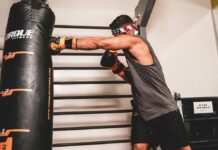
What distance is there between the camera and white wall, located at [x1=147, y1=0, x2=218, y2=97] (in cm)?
406

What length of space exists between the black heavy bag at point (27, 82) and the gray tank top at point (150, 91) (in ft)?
3.14

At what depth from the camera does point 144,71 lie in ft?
8.54

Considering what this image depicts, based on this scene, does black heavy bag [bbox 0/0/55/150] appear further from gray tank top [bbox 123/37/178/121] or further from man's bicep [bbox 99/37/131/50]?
gray tank top [bbox 123/37/178/121]

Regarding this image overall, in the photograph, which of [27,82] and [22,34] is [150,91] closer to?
[27,82]

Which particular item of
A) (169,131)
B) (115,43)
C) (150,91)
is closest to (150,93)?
(150,91)

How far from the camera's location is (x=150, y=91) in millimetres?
2615

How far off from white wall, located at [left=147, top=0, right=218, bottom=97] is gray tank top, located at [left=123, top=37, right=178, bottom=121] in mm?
1431

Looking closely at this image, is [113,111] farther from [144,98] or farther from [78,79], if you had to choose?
[144,98]

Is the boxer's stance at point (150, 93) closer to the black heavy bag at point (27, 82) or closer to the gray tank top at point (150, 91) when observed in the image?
the gray tank top at point (150, 91)

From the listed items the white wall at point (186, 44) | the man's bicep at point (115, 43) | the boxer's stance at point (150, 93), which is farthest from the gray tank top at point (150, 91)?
the white wall at point (186, 44)

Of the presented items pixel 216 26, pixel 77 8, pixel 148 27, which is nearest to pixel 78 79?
pixel 77 8

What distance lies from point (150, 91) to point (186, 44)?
77.4 inches

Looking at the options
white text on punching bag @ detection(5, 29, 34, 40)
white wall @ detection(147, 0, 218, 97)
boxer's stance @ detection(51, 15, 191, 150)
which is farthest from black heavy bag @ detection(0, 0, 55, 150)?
white wall @ detection(147, 0, 218, 97)

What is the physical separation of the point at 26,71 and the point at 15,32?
38 centimetres
